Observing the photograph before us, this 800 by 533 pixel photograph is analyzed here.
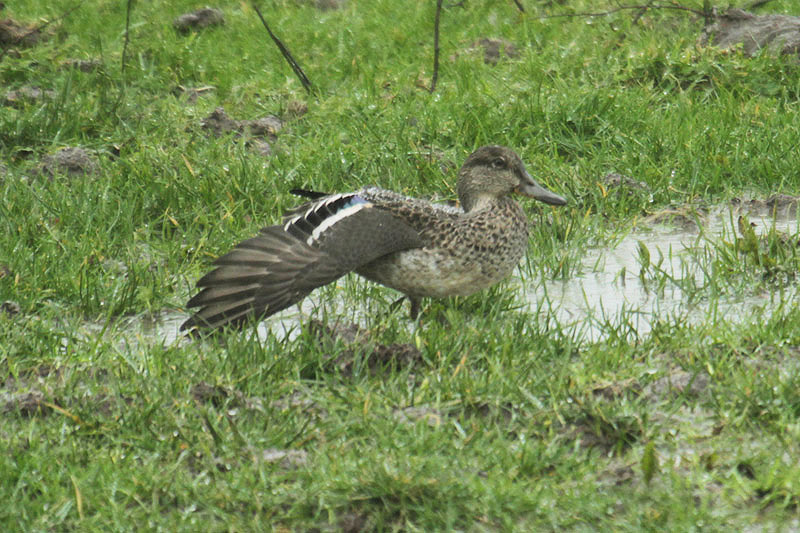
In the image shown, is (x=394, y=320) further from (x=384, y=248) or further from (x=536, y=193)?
(x=536, y=193)

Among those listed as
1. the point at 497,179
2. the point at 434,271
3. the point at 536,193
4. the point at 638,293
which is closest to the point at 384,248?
the point at 434,271

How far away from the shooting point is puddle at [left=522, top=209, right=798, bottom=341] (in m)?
4.82

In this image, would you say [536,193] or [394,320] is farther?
[536,193]

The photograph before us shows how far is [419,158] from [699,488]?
3774 millimetres

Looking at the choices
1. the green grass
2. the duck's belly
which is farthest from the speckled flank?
the green grass

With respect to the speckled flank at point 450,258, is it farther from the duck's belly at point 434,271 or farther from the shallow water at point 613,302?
the shallow water at point 613,302

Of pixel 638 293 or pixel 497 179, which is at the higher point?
pixel 497 179

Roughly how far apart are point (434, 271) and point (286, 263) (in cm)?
64

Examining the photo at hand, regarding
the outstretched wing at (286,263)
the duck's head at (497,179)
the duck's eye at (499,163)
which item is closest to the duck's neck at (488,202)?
the duck's head at (497,179)

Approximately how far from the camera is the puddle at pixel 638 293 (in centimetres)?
482

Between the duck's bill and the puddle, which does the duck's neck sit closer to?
the duck's bill

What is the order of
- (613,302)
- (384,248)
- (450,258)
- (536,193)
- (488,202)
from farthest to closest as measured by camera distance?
1. (536,193)
2. (488,202)
3. (613,302)
4. (450,258)
5. (384,248)

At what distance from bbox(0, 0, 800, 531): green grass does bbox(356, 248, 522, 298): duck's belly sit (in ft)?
0.39

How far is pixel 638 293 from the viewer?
537 cm
